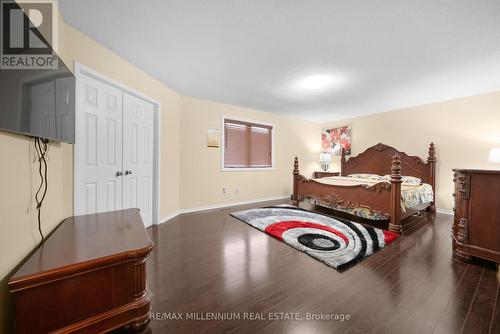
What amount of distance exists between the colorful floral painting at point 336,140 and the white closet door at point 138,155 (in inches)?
186

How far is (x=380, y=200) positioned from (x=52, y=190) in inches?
A: 147

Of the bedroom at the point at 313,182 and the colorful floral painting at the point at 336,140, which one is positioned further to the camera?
the colorful floral painting at the point at 336,140

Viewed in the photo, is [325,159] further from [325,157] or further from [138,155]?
[138,155]

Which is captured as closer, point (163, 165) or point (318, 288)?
point (318, 288)

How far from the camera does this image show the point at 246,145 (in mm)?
4594

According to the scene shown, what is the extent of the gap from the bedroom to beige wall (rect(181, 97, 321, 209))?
0.05m

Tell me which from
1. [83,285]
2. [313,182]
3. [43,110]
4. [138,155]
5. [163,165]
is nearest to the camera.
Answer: [83,285]

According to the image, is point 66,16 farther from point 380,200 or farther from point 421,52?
point 380,200

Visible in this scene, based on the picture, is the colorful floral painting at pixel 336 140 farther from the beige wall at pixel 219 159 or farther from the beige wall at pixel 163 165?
the beige wall at pixel 219 159

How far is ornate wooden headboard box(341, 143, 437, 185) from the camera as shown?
3.83 m

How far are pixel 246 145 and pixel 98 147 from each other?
2.96 metres

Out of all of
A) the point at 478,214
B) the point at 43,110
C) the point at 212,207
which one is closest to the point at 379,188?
the point at 478,214

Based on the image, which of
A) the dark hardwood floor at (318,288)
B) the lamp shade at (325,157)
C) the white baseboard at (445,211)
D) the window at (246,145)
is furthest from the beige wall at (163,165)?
the white baseboard at (445,211)

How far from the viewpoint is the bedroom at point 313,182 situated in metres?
1.20
